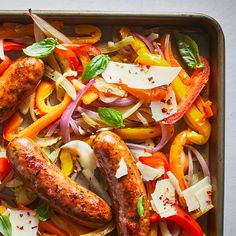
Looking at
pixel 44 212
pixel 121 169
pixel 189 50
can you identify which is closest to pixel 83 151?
pixel 121 169

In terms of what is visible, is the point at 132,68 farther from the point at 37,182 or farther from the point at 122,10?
the point at 37,182

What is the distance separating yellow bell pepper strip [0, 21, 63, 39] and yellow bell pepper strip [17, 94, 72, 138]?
334 millimetres

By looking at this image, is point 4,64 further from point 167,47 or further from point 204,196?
point 204,196

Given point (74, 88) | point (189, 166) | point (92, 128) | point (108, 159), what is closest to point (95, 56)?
point (74, 88)

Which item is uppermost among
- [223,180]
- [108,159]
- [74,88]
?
[74,88]

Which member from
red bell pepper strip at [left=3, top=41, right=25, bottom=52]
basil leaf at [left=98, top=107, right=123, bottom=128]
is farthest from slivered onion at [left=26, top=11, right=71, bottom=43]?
basil leaf at [left=98, top=107, right=123, bottom=128]

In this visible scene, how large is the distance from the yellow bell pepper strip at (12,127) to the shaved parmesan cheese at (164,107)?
0.61 m

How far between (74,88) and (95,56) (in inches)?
6.9

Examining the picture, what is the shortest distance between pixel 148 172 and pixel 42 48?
2.40 feet

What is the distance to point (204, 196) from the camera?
247 centimetres

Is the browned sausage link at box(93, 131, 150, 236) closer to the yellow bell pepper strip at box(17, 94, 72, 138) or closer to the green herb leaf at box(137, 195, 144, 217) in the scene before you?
the green herb leaf at box(137, 195, 144, 217)

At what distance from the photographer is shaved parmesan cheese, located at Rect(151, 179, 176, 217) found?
241 centimetres

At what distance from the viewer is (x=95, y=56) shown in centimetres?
245

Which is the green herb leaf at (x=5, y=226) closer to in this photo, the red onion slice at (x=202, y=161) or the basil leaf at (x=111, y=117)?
the basil leaf at (x=111, y=117)
